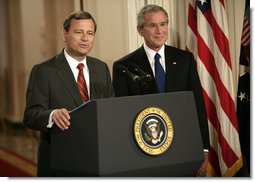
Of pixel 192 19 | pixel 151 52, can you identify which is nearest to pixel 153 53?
pixel 151 52

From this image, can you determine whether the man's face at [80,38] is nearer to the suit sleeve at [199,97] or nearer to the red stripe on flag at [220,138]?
the suit sleeve at [199,97]

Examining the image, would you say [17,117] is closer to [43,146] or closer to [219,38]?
[43,146]

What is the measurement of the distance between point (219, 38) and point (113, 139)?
1241 millimetres

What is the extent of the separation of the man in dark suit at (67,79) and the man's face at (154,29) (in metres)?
0.29

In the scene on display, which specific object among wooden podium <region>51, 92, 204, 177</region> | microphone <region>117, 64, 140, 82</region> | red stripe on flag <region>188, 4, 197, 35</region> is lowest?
wooden podium <region>51, 92, 204, 177</region>

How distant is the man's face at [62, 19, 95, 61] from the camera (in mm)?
2211

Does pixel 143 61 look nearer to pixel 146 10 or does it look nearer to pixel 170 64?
pixel 170 64

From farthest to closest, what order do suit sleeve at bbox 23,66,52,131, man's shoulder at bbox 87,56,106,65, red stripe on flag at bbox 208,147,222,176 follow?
red stripe on flag at bbox 208,147,222,176 → man's shoulder at bbox 87,56,106,65 → suit sleeve at bbox 23,66,52,131

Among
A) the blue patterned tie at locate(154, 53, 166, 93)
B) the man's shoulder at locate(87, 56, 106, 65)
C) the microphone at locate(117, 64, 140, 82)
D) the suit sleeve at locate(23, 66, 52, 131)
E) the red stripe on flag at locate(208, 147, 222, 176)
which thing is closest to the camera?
the microphone at locate(117, 64, 140, 82)

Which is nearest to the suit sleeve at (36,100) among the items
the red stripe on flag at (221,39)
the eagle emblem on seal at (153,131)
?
the eagle emblem on seal at (153,131)

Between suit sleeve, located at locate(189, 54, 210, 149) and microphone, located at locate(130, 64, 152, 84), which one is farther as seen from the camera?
suit sleeve, located at locate(189, 54, 210, 149)

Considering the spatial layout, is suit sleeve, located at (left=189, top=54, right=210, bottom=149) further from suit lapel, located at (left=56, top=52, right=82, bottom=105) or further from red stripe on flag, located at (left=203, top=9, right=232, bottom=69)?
suit lapel, located at (left=56, top=52, right=82, bottom=105)

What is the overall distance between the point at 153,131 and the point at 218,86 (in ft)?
3.17

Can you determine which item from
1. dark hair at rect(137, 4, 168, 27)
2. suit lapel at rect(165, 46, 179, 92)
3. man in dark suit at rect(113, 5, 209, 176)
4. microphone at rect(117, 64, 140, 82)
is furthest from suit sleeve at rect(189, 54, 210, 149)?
microphone at rect(117, 64, 140, 82)
